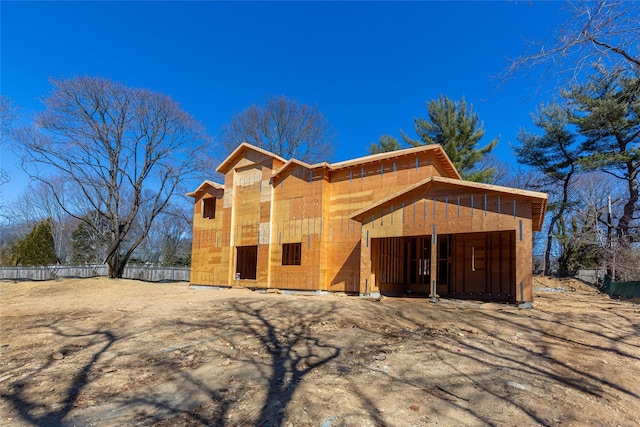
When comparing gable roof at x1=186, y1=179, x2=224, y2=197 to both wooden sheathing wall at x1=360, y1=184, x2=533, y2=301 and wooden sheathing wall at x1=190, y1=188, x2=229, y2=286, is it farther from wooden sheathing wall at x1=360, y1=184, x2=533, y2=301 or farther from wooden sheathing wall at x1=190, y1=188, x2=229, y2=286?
wooden sheathing wall at x1=360, y1=184, x2=533, y2=301

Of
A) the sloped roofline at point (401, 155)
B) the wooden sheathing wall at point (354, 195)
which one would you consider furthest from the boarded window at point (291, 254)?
the sloped roofline at point (401, 155)

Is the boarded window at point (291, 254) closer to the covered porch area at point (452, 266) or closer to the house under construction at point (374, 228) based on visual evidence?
the house under construction at point (374, 228)

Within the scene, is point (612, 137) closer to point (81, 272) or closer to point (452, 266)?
point (452, 266)

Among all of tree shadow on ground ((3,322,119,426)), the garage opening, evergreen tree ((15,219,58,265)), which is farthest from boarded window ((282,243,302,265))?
evergreen tree ((15,219,58,265))

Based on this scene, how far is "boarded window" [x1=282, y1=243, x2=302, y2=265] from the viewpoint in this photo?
54.1ft

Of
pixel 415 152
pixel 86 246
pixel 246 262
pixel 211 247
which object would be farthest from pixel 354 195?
pixel 86 246

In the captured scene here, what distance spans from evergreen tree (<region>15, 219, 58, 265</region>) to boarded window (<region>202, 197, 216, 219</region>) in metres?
19.5

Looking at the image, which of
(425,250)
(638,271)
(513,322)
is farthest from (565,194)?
(513,322)

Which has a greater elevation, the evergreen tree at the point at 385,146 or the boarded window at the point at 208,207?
the evergreen tree at the point at 385,146

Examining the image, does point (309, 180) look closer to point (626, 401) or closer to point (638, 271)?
point (626, 401)

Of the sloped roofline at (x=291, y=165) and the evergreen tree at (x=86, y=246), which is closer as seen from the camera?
the sloped roofline at (x=291, y=165)

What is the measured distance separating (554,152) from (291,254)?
68.4ft

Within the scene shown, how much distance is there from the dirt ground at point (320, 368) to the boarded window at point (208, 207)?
12.1 m

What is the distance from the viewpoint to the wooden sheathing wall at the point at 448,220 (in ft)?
33.4
